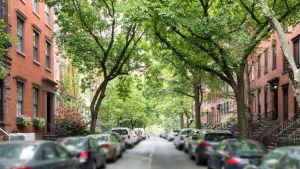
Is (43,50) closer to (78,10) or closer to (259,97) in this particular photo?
(78,10)

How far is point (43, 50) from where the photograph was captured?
110 ft

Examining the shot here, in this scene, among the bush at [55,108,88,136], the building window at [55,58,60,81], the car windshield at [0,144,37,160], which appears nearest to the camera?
the car windshield at [0,144,37,160]

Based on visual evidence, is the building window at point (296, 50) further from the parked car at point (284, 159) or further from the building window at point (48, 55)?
the parked car at point (284, 159)

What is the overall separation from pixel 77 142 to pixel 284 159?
857 cm

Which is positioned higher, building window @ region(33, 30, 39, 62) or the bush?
building window @ region(33, 30, 39, 62)

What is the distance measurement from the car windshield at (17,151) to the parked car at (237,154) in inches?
223

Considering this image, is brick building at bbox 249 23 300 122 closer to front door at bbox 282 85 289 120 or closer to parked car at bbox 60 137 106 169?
front door at bbox 282 85 289 120

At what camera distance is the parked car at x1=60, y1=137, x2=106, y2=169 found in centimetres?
1566

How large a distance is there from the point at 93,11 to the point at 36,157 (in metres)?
22.1

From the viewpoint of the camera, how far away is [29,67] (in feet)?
97.5

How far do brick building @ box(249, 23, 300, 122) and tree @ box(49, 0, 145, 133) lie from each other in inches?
343

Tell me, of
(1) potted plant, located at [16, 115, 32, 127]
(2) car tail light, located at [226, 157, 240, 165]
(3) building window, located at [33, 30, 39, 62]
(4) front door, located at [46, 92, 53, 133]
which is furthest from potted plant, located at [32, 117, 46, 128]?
(2) car tail light, located at [226, 157, 240, 165]

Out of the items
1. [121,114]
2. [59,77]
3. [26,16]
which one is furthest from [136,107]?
[26,16]

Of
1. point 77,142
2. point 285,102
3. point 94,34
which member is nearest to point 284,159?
point 77,142
